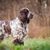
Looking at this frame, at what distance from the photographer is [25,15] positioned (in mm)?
2023

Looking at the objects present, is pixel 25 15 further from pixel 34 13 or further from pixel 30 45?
pixel 30 45

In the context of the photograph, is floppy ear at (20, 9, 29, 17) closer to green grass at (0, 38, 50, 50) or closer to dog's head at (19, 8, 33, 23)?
dog's head at (19, 8, 33, 23)

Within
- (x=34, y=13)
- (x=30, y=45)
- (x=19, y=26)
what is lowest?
(x=30, y=45)

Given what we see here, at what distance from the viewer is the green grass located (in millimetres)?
2004

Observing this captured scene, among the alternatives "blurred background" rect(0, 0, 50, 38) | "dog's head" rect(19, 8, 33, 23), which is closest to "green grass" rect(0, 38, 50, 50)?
"blurred background" rect(0, 0, 50, 38)

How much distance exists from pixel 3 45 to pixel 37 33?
0.31 meters

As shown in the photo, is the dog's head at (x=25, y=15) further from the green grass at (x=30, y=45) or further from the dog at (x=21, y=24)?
the green grass at (x=30, y=45)

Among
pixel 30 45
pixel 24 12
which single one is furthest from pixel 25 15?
pixel 30 45

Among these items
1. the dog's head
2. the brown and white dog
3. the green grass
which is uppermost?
the dog's head

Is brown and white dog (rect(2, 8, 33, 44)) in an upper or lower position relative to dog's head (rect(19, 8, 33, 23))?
lower

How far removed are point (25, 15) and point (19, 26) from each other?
11 centimetres

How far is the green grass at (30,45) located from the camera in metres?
2.00

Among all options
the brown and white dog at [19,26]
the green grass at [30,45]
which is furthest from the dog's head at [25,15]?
the green grass at [30,45]

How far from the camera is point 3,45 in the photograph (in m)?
2.04
